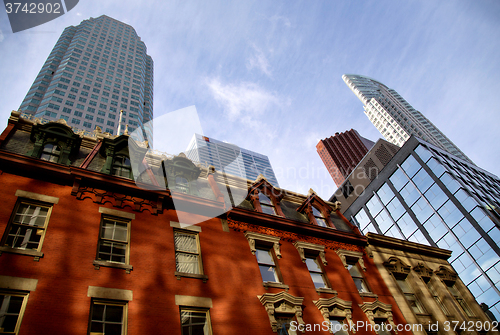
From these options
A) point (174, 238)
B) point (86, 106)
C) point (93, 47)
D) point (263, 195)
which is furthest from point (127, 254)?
point (93, 47)

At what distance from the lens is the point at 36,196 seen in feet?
44.9

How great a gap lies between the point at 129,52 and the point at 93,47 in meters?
13.6

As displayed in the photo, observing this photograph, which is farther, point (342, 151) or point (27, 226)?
point (342, 151)

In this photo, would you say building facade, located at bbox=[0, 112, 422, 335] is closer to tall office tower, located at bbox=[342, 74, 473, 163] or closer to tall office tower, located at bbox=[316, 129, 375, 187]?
tall office tower, located at bbox=[342, 74, 473, 163]

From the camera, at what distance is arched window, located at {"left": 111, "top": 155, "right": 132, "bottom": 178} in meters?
16.7

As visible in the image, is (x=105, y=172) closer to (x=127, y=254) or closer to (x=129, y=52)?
(x=127, y=254)

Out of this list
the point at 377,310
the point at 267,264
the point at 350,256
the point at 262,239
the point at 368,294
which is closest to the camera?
the point at 267,264

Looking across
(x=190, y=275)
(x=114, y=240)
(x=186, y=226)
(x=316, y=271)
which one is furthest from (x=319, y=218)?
(x=114, y=240)

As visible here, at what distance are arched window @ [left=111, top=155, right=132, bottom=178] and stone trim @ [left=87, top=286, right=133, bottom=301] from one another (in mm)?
6340

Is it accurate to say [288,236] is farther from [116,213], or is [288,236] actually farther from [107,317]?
[107,317]

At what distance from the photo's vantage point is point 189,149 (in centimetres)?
19125

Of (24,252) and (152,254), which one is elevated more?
(152,254)

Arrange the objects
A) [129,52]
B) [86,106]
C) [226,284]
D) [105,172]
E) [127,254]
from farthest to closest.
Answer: [129,52]
[86,106]
[105,172]
[226,284]
[127,254]

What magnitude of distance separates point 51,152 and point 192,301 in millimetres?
9878
